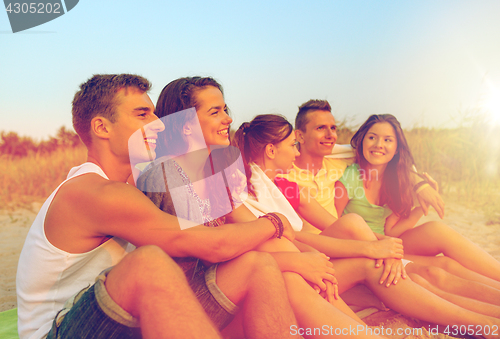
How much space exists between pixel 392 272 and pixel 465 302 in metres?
0.59

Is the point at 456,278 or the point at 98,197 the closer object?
the point at 98,197

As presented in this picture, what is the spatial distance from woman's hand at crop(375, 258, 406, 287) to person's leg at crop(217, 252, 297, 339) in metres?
0.90

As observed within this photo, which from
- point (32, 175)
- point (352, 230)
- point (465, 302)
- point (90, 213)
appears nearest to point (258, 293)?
point (90, 213)

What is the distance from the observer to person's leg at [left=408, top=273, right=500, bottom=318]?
214 centimetres

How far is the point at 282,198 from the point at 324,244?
0.58m

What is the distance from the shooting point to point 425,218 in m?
6.03

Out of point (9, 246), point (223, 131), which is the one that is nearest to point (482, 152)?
point (223, 131)

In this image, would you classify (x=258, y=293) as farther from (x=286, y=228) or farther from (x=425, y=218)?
(x=425, y=218)

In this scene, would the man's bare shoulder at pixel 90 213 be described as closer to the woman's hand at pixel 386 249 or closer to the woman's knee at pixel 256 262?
the woman's knee at pixel 256 262

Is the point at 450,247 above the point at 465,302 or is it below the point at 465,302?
above

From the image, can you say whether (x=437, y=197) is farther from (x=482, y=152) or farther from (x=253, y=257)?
(x=482, y=152)

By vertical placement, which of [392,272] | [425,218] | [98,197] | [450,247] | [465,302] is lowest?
[425,218]

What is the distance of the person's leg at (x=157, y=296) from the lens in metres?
1.19

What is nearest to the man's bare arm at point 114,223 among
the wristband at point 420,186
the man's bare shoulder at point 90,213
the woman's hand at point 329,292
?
the man's bare shoulder at point 90,213
